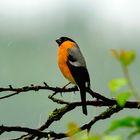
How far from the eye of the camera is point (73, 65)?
311 inches

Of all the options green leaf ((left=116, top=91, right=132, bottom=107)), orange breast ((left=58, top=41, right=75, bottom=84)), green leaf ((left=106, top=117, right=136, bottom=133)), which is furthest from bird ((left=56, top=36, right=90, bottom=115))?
green leaf ((left=106, top=117, right=136, bottom=133))

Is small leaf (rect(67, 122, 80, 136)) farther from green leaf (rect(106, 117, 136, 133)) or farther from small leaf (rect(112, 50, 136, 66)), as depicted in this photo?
small leaf (rect(112, 50, 136, 66))

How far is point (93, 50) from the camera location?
132 metres

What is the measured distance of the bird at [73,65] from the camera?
24.1 ft

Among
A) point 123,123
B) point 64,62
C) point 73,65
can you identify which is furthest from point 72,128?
point 64,62

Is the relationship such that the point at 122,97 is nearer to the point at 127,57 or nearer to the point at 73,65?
the point at 127,57

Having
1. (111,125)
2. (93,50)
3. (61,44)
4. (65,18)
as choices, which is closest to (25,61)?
(93,50)

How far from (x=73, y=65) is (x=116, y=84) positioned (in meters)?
6.03

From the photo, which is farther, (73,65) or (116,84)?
(73,65)

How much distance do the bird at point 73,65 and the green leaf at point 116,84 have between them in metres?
4.72

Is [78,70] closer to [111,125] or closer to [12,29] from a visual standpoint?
[111,125]

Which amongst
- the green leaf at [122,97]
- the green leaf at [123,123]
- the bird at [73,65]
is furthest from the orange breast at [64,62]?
the green leaf at [123,123]

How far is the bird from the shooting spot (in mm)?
7347

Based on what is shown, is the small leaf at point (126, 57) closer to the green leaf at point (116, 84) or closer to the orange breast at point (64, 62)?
the green leaf at point (116, 84)
